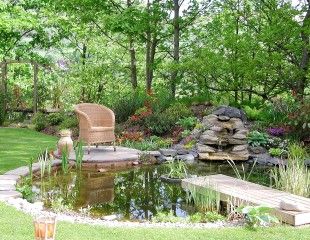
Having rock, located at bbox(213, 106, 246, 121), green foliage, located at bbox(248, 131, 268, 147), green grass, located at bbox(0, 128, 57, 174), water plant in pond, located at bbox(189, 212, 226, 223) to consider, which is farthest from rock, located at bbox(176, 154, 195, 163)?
water plant in pond, located at bbox(189, 212, 226, 223)

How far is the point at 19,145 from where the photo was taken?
941 cm

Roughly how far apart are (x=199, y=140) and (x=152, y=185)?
113 inches

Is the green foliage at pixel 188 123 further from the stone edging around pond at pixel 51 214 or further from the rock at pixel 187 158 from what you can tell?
the stone edging around pond at pixel 51 214

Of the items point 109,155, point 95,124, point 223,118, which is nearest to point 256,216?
point 109,155

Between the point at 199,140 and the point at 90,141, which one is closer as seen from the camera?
the point at 90,141

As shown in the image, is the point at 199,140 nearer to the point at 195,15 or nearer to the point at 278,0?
the point at 278,0

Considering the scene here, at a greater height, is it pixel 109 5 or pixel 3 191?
pixel 109 5

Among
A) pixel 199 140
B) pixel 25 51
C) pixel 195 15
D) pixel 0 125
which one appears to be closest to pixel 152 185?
pixel 199 140

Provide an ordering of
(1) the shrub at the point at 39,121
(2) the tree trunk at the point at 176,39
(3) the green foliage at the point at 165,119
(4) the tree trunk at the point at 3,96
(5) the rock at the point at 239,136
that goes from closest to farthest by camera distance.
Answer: (5) the rock at the point at 239,136, (3) the green foliage at the point at 165,119, (1) the shrub at the point at 39,121, (4) the tree trunk at the point at 3,96, (2) the tree trunk at the point at 176,39

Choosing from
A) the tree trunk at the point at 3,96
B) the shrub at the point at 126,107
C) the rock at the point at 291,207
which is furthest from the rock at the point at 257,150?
the tree trunk at the point at 3,96

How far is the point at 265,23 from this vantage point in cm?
1356

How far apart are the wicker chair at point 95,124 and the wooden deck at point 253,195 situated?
271 centimetres

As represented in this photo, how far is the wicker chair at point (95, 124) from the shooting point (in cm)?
855

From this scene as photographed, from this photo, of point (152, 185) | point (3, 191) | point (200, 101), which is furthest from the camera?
point (200, 101)
